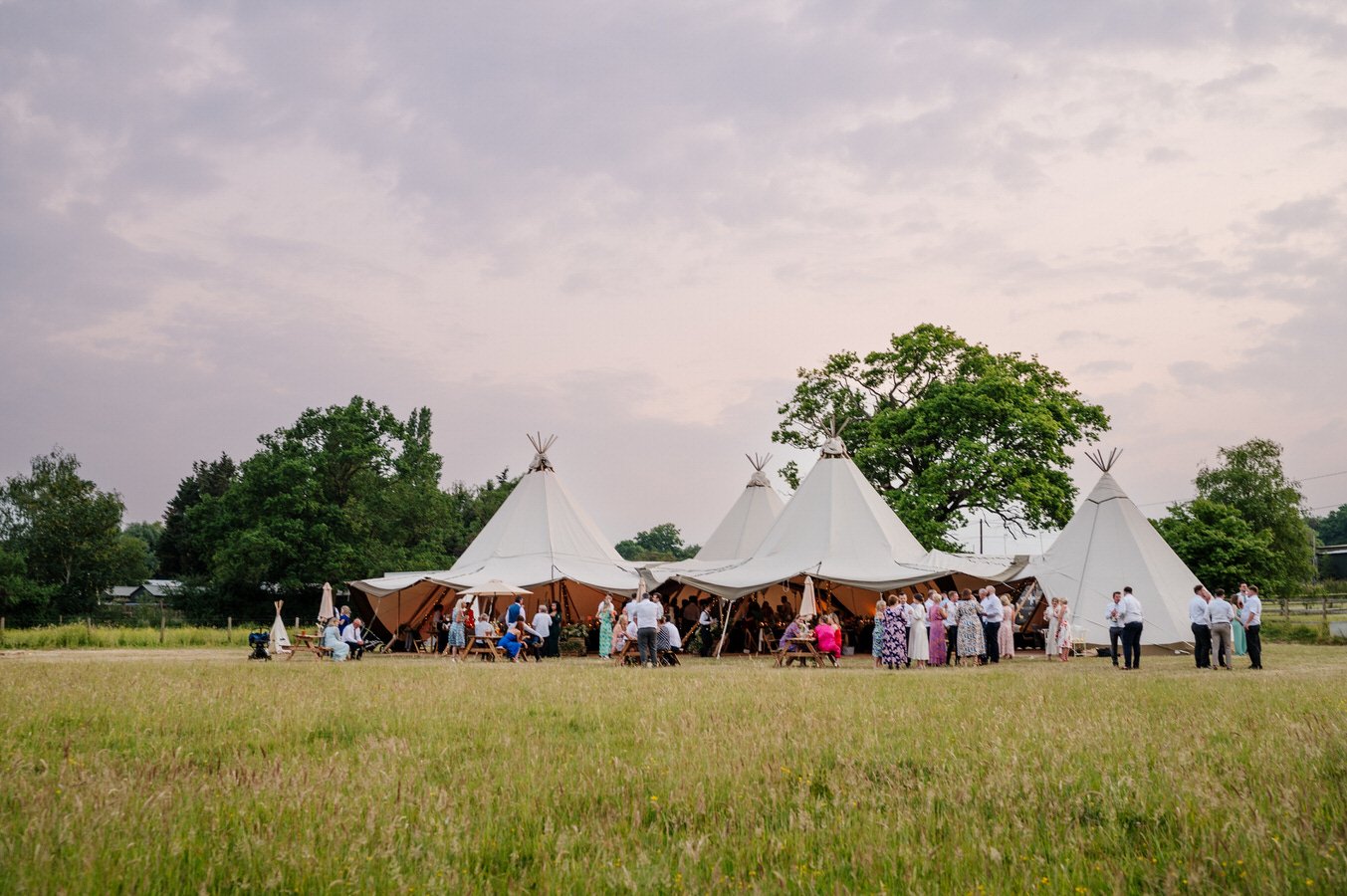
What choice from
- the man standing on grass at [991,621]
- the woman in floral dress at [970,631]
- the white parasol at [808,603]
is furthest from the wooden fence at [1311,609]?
the white parasol at [808,603]

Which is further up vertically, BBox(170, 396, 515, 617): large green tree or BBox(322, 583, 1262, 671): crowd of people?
BBox(170, 396, 515, 617): large green tree

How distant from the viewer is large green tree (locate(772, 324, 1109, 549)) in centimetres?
3300

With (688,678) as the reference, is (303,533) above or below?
above

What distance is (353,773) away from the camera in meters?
5.56

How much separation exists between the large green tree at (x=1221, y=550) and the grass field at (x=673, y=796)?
1278 inches

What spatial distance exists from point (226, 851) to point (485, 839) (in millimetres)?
990

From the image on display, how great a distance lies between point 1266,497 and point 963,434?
30.0 meters

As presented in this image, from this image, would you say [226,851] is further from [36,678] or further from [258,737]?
[36,678]

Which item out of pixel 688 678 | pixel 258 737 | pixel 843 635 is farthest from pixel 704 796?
pixel 843 635

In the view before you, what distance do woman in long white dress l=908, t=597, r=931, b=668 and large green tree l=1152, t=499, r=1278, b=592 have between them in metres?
23.3

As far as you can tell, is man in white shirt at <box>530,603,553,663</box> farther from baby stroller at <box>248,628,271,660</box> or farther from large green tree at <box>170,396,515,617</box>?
large green tree at <box>170,396,515,617</box>

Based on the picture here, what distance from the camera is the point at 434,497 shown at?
5225 centimetres

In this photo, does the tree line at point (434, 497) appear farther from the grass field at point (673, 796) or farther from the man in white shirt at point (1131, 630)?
the grass field at point (673, 796)

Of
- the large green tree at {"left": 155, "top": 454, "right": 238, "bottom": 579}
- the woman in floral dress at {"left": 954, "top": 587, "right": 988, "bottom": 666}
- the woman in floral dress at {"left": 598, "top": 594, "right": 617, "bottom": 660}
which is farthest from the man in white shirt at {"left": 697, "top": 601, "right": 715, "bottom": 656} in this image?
the large green tree at {"left": 155, "top": 454, "right": 238, "bottom": 579}
